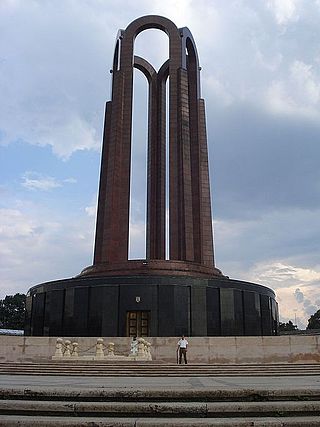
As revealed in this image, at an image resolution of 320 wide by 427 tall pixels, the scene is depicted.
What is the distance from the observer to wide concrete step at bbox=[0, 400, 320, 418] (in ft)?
16.2

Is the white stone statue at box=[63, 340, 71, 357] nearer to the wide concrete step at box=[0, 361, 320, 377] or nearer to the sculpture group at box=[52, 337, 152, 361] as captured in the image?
the sculpture group at box=[52, 337, 152, 361]

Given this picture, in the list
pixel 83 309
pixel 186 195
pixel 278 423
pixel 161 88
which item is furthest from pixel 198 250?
pixel 278 423

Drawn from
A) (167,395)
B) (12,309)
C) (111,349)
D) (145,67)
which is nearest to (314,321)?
(12,309)

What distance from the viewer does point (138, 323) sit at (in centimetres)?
2359

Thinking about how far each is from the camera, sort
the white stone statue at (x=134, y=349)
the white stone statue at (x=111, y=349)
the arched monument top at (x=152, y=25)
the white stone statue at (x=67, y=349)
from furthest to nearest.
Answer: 1. the arched monument top at (x=152, y=25)
2. the white stone statue at (x=111, y=349)
3. the white stone statue at (x=67, y=349)
4. the white stone statue at (x=134, y=349)

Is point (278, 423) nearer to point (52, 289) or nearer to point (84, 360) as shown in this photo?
point (84, 360)

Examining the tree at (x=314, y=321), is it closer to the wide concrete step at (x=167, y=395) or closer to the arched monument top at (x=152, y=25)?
the arched monument top at (x=152, y=25)

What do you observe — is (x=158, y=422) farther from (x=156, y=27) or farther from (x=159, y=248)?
(x=156, y=27)

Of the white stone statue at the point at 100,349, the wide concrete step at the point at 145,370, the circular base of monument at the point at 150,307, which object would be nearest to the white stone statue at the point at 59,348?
the white stone statue at the point at 100,349

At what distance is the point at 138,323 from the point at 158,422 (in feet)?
63.6

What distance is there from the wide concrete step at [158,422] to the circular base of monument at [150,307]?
18.7 m

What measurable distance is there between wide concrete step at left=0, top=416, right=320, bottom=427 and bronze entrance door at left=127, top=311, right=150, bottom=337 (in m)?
19.0

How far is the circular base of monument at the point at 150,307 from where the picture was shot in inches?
922

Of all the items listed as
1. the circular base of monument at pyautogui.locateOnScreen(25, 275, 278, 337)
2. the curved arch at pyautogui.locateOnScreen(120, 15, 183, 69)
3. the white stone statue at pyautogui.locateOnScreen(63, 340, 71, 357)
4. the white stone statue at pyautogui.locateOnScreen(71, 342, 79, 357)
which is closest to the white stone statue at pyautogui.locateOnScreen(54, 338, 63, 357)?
the white stone statue at pyautogui.locateOnScreen(63, 340, 71, 357)
